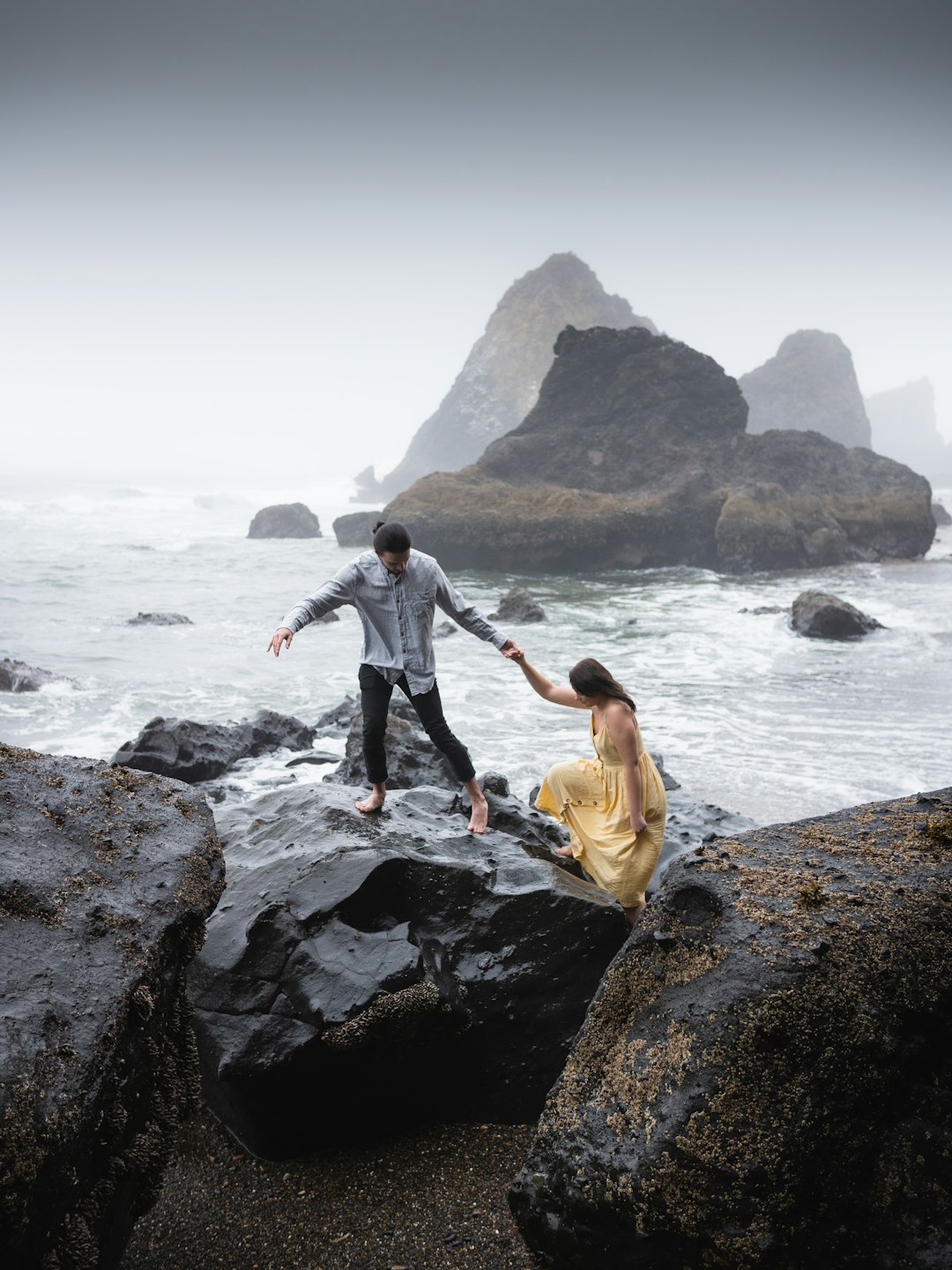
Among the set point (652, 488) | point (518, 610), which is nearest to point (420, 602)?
point (518, 610)

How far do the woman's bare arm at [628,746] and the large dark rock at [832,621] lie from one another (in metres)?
15.0

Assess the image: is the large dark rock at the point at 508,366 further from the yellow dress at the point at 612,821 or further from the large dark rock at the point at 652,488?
the yellow dress at the point at 612,821

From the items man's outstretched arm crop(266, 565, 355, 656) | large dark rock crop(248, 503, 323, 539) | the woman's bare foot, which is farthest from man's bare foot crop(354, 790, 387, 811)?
large dark rock crop(248, 503, 323, 539)

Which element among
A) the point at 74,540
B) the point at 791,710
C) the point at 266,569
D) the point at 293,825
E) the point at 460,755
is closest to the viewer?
the point at 293,825

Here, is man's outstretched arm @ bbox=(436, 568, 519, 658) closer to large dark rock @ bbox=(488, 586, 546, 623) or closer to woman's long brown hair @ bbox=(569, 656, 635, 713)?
woman's long brown hair @ bbox=(569, 656, 635, 713)

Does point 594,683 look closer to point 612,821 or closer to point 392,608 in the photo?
point 612,821

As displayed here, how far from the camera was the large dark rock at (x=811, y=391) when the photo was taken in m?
109

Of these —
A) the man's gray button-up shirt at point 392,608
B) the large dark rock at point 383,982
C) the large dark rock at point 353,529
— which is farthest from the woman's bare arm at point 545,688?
the large dark rock at point 353,529

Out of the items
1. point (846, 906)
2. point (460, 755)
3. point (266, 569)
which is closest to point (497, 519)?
point (266, 569)

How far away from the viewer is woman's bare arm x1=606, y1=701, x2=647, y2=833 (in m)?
4.00

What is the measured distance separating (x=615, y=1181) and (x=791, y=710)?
10.6 metres

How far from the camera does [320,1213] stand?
262cm

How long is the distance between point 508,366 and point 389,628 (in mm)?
110679

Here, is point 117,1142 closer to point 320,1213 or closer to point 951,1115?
point 320,1213
